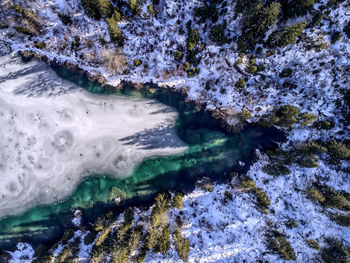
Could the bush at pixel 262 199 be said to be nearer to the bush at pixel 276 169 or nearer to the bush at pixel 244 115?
the bush at pixel 276 169

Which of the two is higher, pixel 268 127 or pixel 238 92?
pixel 238 92

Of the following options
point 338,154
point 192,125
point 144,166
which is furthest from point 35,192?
point 338,154

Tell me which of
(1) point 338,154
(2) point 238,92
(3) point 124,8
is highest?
(3) point 124,8

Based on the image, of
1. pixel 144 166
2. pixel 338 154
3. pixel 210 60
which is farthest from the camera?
pixel 144 166

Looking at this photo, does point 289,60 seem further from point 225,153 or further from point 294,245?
point 294,245

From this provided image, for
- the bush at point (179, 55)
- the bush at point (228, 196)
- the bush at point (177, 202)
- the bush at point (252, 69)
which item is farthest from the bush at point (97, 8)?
the bush at point (228, 196)

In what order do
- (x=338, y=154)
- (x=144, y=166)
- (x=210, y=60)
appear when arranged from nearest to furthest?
(x=338, y=154) → (x=210, y=60) → (x=144, y=166)

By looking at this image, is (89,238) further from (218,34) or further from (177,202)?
(218,34)

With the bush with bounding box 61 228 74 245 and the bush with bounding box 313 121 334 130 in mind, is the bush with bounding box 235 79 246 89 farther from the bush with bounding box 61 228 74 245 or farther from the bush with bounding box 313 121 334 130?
the bush with bounding box 61 228 74 245
